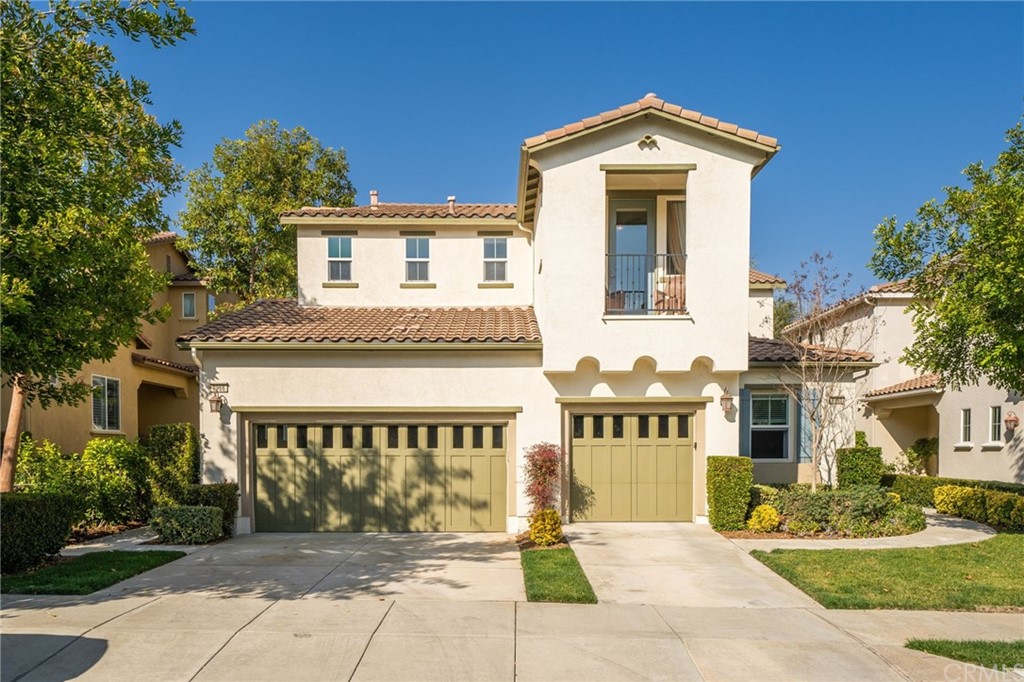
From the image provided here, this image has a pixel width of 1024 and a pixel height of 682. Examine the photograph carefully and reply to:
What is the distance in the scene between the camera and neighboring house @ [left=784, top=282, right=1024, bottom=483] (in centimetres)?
1727

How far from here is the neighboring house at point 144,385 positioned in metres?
16.0

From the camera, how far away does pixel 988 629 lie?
24.2 feet

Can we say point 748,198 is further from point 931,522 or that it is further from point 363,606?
point 363,606

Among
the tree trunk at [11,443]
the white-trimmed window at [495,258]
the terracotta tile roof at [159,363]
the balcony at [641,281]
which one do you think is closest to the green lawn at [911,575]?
the balcony at [641,281]

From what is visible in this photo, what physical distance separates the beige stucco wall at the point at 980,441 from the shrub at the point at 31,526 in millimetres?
19390

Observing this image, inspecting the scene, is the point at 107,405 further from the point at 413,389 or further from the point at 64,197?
the point at 64,197

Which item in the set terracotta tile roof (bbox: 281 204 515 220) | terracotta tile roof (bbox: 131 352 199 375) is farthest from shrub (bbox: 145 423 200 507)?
terracotta tile roof (bbox: 131 352 199 375)

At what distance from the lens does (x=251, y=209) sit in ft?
80.8

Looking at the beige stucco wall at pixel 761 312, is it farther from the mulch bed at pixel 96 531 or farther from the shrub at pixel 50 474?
the shrub at pixel 50 474

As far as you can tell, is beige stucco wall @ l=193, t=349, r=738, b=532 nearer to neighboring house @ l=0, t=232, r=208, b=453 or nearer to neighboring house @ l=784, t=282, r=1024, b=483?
neighboring house @ l=0, t=232, r=208, b=453

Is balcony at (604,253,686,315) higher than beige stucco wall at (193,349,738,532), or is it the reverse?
balcony at (604,253,686,315)

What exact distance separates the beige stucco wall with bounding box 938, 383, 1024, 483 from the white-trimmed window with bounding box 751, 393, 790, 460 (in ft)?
17.4

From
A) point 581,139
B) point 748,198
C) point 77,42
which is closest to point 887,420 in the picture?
point 748,198

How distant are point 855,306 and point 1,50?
75.5ft
